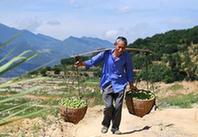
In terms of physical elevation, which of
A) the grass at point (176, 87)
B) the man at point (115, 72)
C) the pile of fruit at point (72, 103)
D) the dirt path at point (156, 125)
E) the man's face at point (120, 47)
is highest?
the man's face at point (120, 47)

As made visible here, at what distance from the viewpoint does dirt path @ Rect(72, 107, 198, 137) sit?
11441mm

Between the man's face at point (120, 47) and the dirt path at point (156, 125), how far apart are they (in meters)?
1.62

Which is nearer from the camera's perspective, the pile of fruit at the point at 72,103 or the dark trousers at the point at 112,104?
the dark trousers at the point at 112,104

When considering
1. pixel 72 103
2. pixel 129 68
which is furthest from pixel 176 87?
pixel 129 68

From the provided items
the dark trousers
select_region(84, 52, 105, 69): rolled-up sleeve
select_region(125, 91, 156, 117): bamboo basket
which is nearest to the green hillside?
select_region(125, 91, 156, 117): bamboo basket

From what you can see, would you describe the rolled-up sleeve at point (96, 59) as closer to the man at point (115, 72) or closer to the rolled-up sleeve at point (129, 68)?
the man at point (115, 72)

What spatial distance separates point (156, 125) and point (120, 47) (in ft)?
8.61

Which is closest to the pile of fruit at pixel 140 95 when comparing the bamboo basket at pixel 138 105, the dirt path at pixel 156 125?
the bamboo basket at pixel 138 105

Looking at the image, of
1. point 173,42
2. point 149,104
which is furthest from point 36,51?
point 173,42

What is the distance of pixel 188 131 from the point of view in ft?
38.4

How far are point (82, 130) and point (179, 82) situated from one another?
26.5 metres

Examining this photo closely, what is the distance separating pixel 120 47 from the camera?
10180 mm

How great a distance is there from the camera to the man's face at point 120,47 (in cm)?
1012

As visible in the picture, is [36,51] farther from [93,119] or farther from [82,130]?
[93,119]
